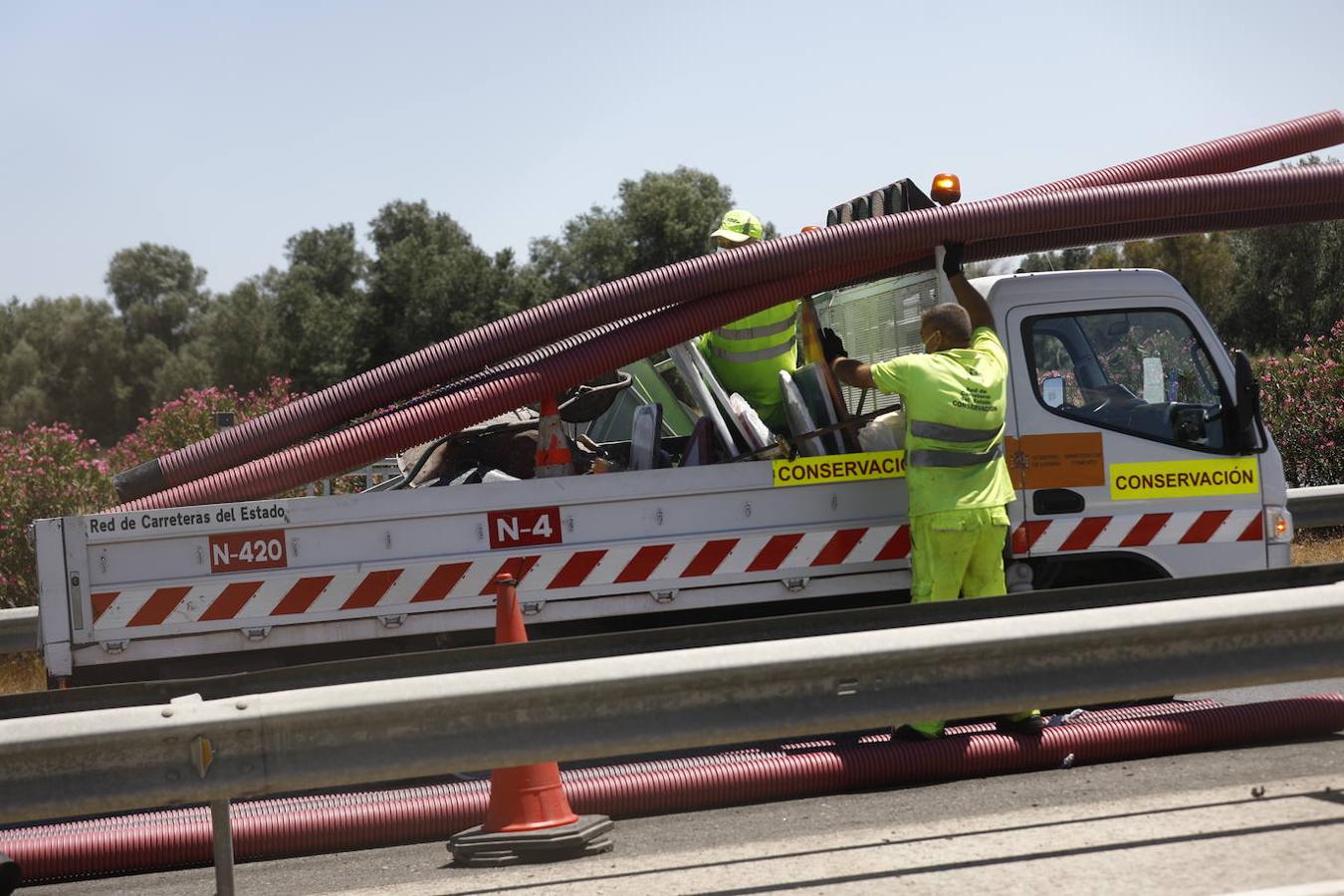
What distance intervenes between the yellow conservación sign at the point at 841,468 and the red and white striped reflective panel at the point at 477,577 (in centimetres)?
25

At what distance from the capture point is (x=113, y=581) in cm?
572

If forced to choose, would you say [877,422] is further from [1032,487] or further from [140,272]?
[140,272]

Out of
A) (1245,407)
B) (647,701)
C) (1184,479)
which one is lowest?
(647,701)

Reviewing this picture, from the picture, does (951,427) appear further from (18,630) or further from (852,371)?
(18,630)

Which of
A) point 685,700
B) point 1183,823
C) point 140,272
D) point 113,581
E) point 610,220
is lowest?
point 1183,823

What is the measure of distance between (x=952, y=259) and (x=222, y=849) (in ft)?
14.5

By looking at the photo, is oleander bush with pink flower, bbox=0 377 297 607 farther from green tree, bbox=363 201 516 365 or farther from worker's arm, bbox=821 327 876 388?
green tree, bbox=363 201 516 365

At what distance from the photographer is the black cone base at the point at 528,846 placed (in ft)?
15.5

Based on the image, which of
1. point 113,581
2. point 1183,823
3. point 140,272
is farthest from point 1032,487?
point 140,272

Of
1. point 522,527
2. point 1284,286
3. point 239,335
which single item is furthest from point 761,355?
point 239,335

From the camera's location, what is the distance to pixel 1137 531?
665 centimetres

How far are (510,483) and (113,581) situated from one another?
5.67 ft

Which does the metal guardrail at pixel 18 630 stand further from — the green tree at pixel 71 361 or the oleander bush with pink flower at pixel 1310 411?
the green tree at pixel 71 361

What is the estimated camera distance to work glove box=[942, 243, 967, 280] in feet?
22.0
